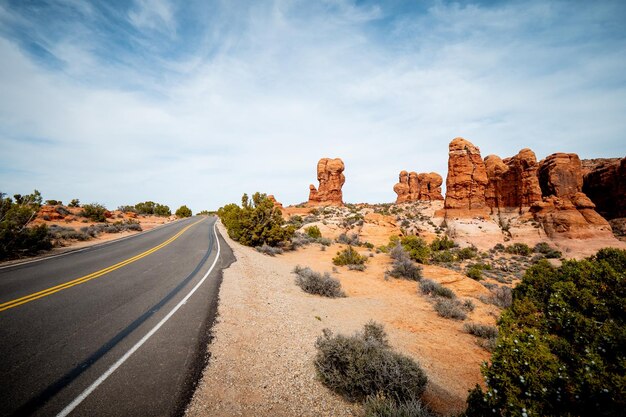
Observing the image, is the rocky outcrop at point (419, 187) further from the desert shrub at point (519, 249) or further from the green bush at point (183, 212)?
the green bush at point (183, 212)

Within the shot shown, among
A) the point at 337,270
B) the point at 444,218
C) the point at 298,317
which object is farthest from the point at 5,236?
the point at 444,218

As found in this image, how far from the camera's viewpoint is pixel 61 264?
10141mm

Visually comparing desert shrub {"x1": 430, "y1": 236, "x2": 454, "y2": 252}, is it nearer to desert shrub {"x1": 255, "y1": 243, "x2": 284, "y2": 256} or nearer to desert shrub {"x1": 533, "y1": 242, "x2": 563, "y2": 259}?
desert shrub {"x1": 533, "y1": 242, "x2": 563, "y2": 259}

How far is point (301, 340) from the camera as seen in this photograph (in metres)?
5.46

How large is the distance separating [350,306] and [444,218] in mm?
34529

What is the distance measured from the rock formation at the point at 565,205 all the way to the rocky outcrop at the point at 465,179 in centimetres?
673

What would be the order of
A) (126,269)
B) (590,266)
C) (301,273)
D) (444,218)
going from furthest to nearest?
(444,218), (301,273), (126,269), (590,266)

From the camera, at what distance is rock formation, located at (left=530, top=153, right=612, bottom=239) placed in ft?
84.1

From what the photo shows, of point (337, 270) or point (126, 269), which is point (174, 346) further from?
point (337, 270)

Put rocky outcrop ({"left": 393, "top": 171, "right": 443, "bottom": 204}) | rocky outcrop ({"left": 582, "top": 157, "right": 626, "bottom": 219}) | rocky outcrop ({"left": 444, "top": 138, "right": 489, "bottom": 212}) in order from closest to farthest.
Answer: rocky outcrop ({"left": 582, "top": 157, "right": 626, "bottom": 219}) → rocky outcrop ({"left": 444, "top": 138, "right": 489, "bottom": 212}) → rocky outcrop ({"left": 393, "top": 171, "right": 443, "bottom": 204})

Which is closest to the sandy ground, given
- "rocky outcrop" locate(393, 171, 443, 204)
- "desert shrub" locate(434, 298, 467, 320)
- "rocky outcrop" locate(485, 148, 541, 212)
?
"desert shrub" locate(434, 298, 467, 320)

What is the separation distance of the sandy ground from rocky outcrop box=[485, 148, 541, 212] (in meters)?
36.7

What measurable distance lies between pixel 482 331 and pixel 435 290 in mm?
3370

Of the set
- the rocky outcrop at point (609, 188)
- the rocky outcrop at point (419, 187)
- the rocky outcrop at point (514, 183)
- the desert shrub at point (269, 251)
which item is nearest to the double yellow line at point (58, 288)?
the desert shrub at point (269, 251)
